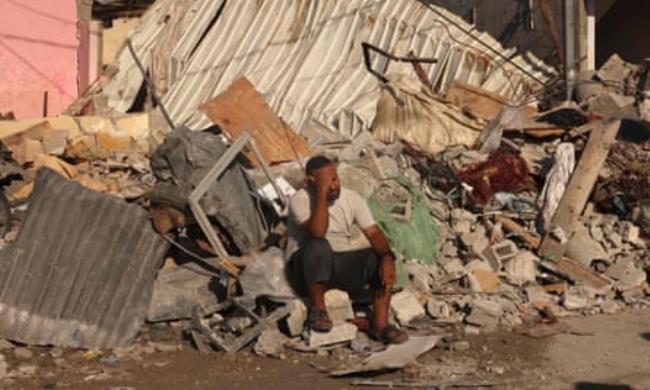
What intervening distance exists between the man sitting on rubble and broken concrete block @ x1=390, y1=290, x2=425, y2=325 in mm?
319

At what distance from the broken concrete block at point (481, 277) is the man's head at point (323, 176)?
1716mm

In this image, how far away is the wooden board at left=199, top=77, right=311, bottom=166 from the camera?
32.3 feet

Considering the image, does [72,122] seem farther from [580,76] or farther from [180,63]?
[580,76]

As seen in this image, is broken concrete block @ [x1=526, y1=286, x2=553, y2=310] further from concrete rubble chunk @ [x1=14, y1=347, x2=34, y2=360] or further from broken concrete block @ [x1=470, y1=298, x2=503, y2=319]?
concrete rubble chunk @ [x1=14, y1=347, x2=34, y2=360]

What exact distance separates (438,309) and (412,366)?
4.01 feet

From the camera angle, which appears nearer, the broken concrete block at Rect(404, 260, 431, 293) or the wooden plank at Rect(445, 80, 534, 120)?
the broken concrete block at Rect(404, 260, 431, 293)

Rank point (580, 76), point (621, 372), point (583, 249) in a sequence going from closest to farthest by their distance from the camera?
point (621, 372)
point (583, 249)
point (580, 76)

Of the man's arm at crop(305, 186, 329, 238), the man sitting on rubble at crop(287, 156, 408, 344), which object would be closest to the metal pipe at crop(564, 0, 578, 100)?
the man sitting on rubble at crop(287, 156, 408, 344)

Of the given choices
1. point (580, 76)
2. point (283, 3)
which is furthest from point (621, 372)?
point (283, 3)

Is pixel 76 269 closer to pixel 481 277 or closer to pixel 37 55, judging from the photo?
pixel 481 277

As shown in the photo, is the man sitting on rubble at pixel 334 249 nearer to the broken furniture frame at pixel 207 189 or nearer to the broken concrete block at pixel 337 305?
the broken concrete block at pixel 337 305

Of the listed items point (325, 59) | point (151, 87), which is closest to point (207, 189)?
point (325, 59)

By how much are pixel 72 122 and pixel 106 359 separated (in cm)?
600

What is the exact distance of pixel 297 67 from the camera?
42.8ft
